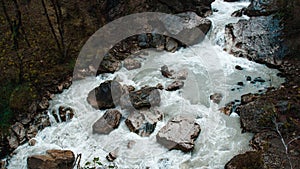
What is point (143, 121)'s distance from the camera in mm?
8109

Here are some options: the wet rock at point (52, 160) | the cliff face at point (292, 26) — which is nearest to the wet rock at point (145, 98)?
the wet rock at point (52, 160)

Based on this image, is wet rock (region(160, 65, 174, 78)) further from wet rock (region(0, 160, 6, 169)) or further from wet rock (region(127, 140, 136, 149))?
wet rock (region(0, 160, 6, 169))

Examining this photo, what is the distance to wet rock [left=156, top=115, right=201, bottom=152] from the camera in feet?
24.2

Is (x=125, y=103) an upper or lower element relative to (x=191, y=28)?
lower

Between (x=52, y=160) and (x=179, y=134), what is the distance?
295 centimetres

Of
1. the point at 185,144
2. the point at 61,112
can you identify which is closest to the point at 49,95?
the point at 61,112

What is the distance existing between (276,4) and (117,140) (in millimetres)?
7961

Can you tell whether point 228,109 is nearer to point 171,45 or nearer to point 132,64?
point 132,64

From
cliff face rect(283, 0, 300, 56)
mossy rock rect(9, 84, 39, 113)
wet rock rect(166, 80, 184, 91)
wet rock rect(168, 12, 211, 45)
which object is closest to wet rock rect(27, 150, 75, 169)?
mossy rock rect(9, 84, 39, 113)

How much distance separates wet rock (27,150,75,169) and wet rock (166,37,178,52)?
5309 millimetres

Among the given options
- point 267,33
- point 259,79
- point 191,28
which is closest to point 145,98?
point 259,79

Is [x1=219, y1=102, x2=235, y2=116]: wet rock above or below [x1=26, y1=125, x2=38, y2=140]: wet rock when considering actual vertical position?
below

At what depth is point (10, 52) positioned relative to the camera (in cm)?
1027

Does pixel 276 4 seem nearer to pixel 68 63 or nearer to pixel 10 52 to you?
pixel 68 63
